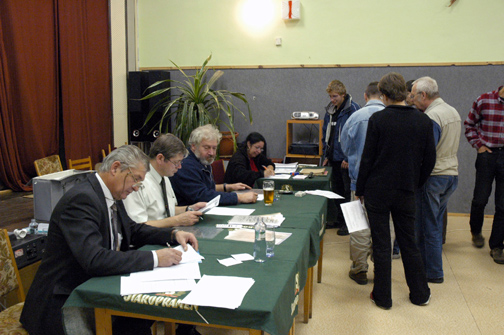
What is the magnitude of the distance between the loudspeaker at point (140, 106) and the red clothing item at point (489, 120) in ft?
13.1

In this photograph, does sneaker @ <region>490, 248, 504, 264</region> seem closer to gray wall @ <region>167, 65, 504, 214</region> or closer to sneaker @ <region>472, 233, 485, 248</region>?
sneaker @ <region>472, 233, 485, 248</region>

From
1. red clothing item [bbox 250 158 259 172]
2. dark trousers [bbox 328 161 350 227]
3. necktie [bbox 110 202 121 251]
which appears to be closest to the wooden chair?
necktie [bbox 110 202 121 251]

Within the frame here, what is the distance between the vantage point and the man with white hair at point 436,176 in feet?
10.9

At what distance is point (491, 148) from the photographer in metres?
3.99

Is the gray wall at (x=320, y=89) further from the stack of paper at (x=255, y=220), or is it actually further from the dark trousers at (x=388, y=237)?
the stack of paper at (x=255, y=220)

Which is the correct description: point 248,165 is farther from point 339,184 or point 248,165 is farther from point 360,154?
point 339,184

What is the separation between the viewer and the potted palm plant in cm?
560

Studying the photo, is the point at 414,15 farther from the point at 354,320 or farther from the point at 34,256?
the point at 34,256

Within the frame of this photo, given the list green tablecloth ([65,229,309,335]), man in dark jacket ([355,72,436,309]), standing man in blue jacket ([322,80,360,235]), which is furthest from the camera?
standing man in blue jacket ([322,80,360,235])

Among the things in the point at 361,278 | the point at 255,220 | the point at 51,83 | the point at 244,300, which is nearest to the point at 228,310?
the point at 244,300

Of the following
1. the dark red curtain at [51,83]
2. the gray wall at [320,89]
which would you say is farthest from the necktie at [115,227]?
the gray wall at [320,89]

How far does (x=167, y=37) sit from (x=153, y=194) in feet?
14.5

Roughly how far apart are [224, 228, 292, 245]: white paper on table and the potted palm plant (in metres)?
3.25

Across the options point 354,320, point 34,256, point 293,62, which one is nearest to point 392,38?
point 293,62
